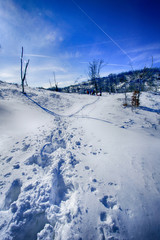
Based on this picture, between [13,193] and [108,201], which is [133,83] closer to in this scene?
[108,201]

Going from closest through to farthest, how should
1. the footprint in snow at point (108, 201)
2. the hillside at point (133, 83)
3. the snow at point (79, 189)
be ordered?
the snow at point (79, 189) → the footprint in snow at point (108, 201) → the hillside at point (133, 83)

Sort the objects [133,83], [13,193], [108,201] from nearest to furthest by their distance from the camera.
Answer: [108,201] < [13,193] < [133,83]

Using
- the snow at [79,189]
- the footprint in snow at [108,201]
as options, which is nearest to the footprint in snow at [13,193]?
the snow at [79,189]

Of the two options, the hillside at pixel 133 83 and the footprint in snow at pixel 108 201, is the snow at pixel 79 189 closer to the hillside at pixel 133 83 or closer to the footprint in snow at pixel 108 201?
the footprint in snow at pixel 108 201

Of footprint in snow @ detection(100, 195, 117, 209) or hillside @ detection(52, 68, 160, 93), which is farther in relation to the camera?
hillside @ detection(52, 68, 160, 93)

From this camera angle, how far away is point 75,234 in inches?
58.9

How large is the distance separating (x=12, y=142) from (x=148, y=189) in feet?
14.7

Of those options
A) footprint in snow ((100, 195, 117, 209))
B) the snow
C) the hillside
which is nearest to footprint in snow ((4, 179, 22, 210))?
the snow

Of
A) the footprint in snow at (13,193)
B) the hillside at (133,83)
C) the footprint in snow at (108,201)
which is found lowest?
the footprint in snow at (108,201)

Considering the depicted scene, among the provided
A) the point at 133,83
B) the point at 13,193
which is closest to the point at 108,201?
the point at 13,193

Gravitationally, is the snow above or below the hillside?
below

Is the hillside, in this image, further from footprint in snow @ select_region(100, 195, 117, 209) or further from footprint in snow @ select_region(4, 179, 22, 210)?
footprint in snow @ select_region(4, 179, 22, 210)

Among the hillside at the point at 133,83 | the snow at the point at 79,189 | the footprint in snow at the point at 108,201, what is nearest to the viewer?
the snow at the point at 79,189

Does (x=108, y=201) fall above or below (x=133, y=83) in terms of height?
below
